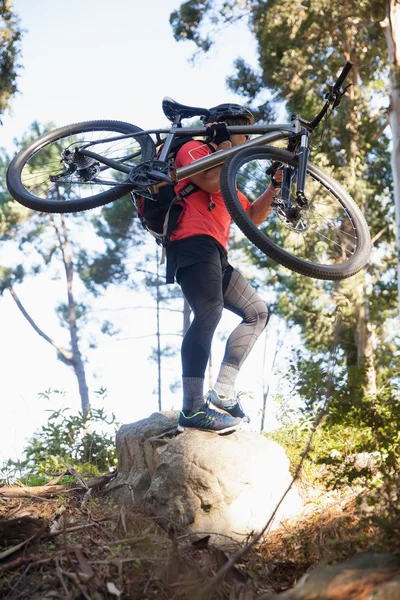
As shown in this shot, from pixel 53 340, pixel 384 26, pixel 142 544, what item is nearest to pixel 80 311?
pixel 53 340

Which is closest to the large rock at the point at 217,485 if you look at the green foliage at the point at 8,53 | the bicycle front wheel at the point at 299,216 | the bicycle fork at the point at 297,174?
the bicycle front wheel at the point at 299,216

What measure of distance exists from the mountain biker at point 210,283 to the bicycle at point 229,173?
0.12 m

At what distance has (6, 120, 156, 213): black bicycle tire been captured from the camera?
13.7 ft

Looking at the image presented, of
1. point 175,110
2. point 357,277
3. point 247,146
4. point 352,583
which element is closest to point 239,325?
point 247,146

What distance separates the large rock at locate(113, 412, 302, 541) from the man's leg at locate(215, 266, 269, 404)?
0.37 metres

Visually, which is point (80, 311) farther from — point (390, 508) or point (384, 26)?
point (390, 508)

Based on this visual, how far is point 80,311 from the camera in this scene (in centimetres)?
2017

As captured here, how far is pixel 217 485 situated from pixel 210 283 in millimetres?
1195

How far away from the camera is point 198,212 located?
4.06 metres

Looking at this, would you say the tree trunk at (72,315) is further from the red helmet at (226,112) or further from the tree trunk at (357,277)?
the red helmet at (226,112)

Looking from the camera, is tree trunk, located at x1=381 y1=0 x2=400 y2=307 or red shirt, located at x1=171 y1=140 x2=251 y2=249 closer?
red shirt, located at x1=171 y1=140 x2=251 y2=249

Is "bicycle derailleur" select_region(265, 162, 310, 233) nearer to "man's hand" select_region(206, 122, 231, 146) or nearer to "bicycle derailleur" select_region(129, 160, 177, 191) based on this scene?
"man's hand" select_region(206, 122, 231, 146)

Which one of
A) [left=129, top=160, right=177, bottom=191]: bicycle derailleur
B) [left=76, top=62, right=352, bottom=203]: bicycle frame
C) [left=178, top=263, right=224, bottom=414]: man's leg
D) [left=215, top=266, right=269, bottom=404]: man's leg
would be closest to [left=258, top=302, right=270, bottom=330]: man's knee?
[left=215, top=266, right=269, bottom=404]: man's leg

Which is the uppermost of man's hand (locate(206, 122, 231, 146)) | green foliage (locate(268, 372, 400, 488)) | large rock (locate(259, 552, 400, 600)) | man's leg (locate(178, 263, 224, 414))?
man's hand (locate(206, 122, 231, 146))
